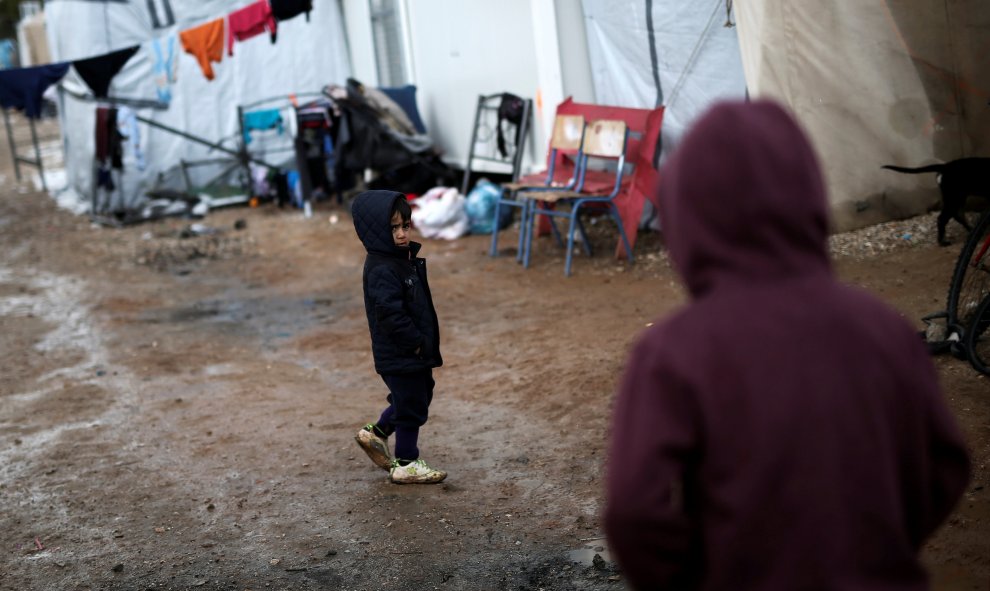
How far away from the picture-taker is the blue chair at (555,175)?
341 inches

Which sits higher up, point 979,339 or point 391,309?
point 391,309

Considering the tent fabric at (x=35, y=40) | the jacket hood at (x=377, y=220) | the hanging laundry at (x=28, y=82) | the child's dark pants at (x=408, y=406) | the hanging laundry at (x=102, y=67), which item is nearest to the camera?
the jacket hood at (x=377, y=220)

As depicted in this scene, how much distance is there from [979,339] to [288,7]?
342 inches

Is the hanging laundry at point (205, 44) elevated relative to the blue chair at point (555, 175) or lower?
elevated

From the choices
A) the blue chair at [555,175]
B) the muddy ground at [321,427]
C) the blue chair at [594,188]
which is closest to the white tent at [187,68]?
the muddy ground at [321,427]

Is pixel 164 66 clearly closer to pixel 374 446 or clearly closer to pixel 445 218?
pixel 445 218

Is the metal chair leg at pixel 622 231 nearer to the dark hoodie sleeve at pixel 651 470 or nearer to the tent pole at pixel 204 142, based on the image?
the dark hoodie sleeve at pixel 651 470

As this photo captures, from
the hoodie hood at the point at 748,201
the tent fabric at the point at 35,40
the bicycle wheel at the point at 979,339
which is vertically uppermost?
the tent fabric at the point at 35,40

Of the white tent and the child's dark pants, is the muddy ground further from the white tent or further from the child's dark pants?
the white tent

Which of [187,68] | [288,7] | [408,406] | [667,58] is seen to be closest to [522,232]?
[667,58]

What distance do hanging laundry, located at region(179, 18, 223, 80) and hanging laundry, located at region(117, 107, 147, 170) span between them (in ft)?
4.29

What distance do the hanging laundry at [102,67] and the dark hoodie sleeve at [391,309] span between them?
998 centimetres

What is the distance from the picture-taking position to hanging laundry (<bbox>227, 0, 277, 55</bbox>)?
1215 centimetres

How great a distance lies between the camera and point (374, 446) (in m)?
4.52
